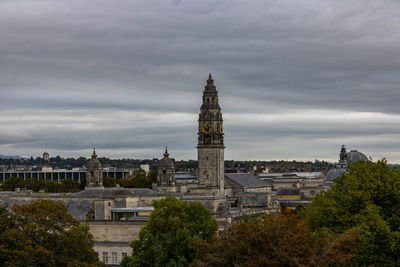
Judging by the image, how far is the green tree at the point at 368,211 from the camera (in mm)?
47250

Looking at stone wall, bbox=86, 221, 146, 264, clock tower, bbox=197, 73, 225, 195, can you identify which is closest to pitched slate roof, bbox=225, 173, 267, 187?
clock tower, bbox=197, 73, 225, 195

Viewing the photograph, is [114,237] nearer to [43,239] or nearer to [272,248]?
[43,239]

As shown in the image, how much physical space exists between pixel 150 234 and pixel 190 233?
2.92 meters

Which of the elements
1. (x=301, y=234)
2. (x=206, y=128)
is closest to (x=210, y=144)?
(x=206, y=128)

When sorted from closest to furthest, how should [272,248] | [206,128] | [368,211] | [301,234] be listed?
[272,248], [301,234], [368,211], [206,128]

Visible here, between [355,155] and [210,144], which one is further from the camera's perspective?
[355,155]

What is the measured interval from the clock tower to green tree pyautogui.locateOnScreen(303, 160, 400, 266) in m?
47.3

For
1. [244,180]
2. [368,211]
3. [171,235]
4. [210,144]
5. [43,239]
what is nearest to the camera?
[368,211]

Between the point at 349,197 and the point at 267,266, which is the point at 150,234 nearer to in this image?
the point at 349,197

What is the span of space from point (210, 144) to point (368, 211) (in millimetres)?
55409

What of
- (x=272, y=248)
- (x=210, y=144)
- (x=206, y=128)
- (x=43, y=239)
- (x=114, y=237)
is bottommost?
(x=114, y=237)

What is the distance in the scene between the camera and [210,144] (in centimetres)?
10344

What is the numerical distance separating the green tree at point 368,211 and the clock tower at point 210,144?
155ft

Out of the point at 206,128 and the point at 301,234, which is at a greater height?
the point at 206,128
